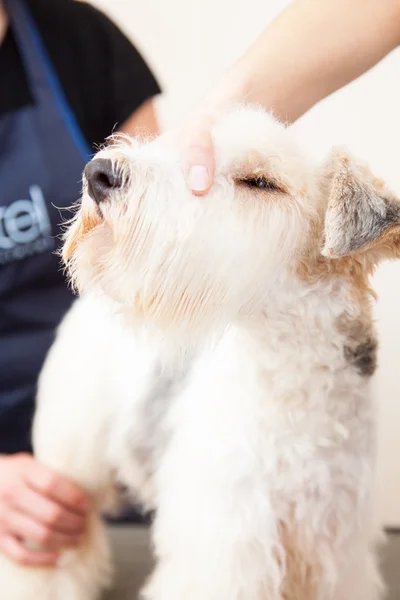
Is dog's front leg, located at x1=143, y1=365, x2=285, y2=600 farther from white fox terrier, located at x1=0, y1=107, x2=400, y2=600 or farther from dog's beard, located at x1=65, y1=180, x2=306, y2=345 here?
dog's beard, located at x1=65, y1=180, x2=306, y2=345

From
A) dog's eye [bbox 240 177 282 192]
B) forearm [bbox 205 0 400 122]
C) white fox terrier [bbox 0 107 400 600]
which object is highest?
forearm [bbox 205 0 400 122]

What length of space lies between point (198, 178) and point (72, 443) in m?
0.48

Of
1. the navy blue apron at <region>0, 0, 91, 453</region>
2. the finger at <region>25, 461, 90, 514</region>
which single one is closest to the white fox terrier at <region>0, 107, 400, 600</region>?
the finger at <region>25, 461, 90, 514</region>

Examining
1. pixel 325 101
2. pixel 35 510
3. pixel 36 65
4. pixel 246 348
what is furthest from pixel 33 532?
pixel 325 101

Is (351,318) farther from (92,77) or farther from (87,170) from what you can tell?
(92,77)

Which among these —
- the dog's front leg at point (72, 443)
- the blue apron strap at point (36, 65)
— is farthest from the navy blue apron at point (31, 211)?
the dog's front leg at point (72, 443)

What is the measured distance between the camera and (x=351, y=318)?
694 mm

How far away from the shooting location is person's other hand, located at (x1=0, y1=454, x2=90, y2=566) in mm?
914

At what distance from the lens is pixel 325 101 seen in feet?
4.47

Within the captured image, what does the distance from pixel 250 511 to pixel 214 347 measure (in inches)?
7.4

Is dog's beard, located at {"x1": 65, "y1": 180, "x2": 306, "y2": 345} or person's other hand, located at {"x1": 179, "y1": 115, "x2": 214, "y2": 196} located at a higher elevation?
person's other hand, located at {"x1": 179, "y1": 115, "x2": 214, "y2": 196}

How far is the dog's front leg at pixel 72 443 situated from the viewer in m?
0.91

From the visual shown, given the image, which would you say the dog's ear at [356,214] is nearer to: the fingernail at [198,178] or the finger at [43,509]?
the fingernail at [198,178]

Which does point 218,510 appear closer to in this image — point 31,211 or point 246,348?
point 246,348
